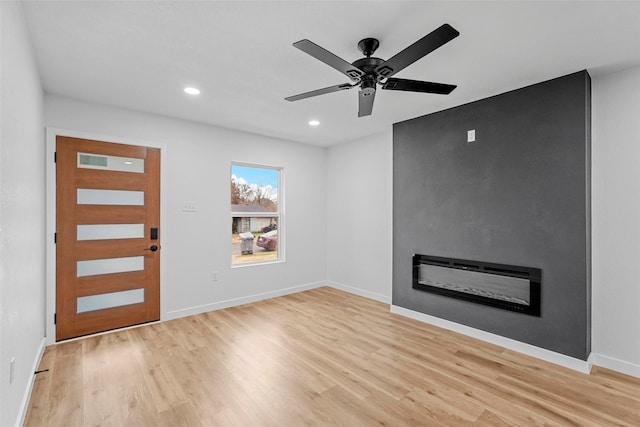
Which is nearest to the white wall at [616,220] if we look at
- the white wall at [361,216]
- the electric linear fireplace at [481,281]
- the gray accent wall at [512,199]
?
the gray accent wall at [512,199]

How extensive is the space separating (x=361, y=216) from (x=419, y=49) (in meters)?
3.44

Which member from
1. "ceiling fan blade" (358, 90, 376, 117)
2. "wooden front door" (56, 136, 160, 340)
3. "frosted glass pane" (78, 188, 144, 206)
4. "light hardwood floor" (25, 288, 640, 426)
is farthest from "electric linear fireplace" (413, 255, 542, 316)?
"frosted glass pane" (78, 188, 144, 206)

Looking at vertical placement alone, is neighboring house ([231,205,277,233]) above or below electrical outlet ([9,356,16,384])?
above

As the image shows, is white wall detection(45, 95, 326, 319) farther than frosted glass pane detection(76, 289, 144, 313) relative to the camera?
Yes

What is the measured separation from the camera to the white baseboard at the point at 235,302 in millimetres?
3887

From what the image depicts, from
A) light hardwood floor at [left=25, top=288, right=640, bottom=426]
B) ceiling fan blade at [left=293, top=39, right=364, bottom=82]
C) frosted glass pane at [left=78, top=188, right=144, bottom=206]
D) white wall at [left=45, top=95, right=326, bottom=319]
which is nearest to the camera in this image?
ceiling fan blade at [left=293, top=39, right=364, bottom=82]

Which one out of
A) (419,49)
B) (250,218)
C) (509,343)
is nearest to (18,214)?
(419,49)

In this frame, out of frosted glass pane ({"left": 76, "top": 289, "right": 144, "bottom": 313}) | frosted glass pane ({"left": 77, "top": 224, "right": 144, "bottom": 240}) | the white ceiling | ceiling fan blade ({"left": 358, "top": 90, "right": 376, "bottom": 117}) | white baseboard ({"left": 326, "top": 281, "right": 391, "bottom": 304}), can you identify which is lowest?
white baseboard ({"left": 326, "top": 281, "right": 391, "bottom": 304})

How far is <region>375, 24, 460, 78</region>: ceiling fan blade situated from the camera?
60.1 inches

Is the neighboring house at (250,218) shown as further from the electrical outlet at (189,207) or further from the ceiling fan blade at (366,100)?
the ceiling fan blade at (366,100)

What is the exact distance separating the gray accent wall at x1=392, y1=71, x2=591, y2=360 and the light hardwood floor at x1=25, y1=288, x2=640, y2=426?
14.8 inches

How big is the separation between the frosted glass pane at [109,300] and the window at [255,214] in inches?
51.5

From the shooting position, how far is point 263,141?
4766mm

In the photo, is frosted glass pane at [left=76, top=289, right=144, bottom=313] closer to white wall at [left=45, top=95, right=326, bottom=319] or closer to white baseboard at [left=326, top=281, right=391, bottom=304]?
white wall at [left=45, top=95, right=326, bottom=319]
